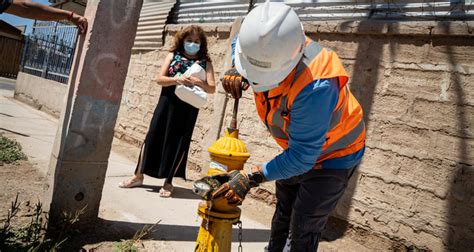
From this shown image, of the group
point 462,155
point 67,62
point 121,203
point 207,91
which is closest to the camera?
point 462,155

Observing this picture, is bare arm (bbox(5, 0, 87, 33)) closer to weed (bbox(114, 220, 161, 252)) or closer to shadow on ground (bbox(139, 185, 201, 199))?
weed (bbox(114, 220, 161, 252))

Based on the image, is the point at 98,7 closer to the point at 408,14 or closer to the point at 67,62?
the point at 408,14

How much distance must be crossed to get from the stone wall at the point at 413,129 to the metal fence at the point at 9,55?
21.2 m

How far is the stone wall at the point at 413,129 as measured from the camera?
9.64 ft

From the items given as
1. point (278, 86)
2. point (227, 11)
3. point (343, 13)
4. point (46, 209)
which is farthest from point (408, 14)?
point (46, 209)

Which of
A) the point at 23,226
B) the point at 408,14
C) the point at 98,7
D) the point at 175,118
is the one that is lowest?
the point at 23,226

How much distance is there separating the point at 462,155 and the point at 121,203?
2.99m

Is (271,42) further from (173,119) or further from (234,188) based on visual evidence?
(173,119)

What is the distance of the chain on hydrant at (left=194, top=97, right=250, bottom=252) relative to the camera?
6.21 ft

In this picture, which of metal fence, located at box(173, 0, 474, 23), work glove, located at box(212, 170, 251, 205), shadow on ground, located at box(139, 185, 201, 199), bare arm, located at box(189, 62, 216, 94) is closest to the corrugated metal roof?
metal fence, located at box(173, 0, 474, 23)

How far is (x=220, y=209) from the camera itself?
1916mm

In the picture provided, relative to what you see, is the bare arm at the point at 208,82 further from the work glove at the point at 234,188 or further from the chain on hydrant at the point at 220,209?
the work glove at the point at 234,188

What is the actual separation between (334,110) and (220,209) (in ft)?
2.61

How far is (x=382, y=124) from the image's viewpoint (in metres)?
3.38
